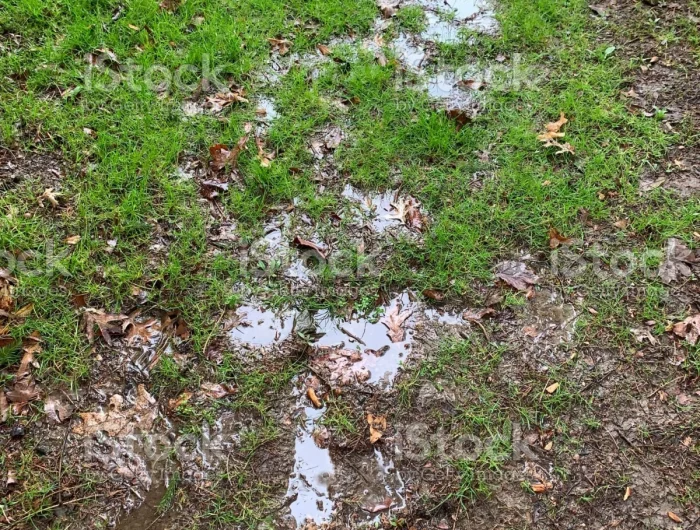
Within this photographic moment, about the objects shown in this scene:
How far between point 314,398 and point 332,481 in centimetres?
45

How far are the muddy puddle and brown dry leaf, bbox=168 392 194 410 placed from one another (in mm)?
635

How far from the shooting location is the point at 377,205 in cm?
372

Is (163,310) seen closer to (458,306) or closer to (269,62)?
(458,306)

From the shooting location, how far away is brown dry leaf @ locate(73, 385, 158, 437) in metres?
2.82

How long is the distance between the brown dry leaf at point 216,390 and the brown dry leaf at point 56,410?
0.72m

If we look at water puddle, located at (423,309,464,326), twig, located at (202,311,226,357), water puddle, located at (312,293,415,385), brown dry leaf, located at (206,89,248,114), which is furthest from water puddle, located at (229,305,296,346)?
brown dry leaf, located at (206,89,248,114)

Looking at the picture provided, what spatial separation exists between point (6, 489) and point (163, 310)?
1.18 metres

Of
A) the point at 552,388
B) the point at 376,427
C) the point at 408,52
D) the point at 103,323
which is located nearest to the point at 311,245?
the point at 376,427

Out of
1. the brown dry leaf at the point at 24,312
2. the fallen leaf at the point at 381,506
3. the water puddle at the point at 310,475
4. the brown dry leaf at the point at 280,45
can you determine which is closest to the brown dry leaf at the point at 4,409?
the brown dry leaf at the point at 24,312

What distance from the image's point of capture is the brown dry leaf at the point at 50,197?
3.51 meters

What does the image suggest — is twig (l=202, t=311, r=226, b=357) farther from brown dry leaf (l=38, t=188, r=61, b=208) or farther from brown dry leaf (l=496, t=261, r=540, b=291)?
brown dry leaf (l=496, t=261, r=540, b=291)

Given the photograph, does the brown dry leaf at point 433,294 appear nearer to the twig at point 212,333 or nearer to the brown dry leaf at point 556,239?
the brown dry leaf at point 556,239

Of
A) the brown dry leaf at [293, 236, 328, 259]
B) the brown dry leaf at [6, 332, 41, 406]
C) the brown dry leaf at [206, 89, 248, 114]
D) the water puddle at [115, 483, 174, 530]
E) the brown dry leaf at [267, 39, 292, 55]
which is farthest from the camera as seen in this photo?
the brown dry leaf at [267, 39, 292, 55]

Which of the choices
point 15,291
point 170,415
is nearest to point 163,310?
point 170,415
